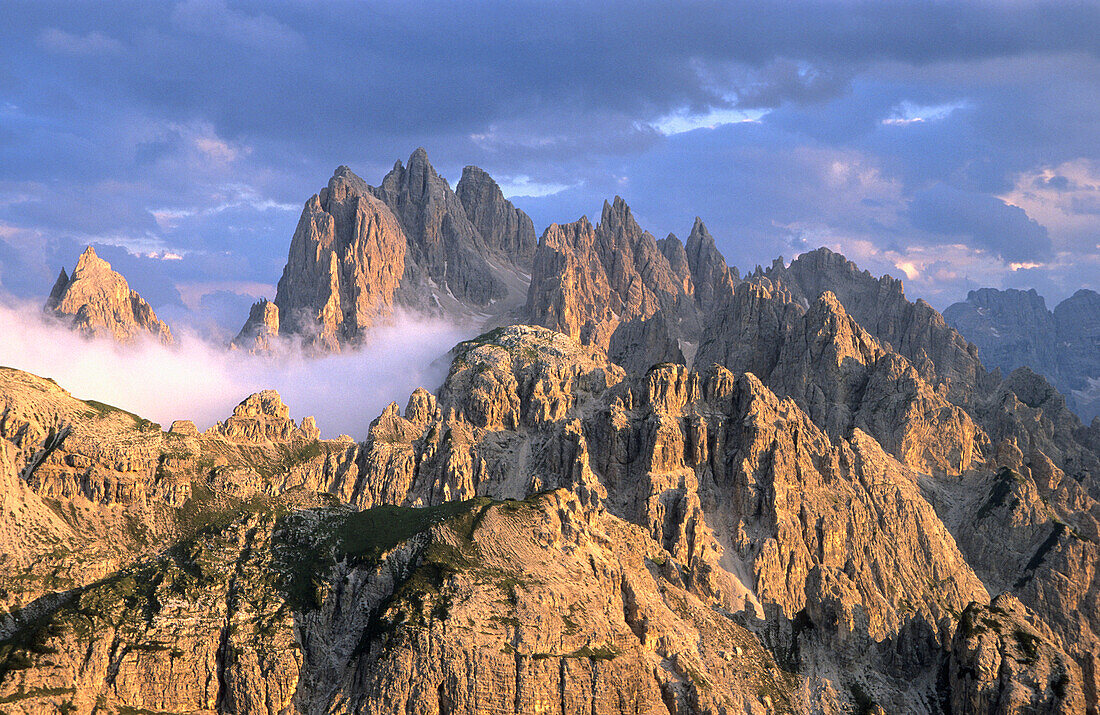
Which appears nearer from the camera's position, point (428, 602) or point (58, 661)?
point (58, 661)

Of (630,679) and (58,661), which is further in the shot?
(630,679)

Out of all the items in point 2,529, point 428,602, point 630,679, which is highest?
point 2,529

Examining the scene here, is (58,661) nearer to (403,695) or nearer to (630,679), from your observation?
(403,695)

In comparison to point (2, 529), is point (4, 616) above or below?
below

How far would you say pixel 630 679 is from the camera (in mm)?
195250

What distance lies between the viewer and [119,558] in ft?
653

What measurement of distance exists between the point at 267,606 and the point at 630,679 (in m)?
69.6

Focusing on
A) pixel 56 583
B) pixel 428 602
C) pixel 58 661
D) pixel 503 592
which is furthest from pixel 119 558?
pixel 503 592

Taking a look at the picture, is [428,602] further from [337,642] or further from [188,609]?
[188,609]

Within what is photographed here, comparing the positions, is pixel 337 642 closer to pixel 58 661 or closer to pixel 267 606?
pixel 267 606

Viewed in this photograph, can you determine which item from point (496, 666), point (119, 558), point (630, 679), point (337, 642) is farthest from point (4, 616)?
point (630, 679)

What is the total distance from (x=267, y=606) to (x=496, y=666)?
148ft

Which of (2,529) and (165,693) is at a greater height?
(2,529)

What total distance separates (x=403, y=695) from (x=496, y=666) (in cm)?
1718
